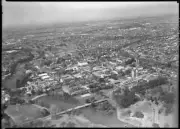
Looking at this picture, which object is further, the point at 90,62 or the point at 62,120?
→ the point at 90,62

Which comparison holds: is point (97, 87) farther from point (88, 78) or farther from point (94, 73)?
point (94, 73)

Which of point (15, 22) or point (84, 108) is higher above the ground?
point (15, 22)

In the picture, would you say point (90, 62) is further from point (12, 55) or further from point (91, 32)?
point (12, 55)

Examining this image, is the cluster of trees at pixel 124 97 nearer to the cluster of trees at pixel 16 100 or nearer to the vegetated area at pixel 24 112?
the vegetated area at pixel 24 112

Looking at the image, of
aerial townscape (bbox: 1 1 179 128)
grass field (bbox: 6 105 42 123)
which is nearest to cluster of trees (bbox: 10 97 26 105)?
aerial townscape (bbox: 1 1 179 128)

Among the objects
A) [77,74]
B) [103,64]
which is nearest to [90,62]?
[103,64]

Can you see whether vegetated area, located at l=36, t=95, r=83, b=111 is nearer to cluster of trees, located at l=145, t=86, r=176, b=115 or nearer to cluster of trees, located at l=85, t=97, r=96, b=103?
cluster of trees, located at l=85, t=97, r=96, b=103

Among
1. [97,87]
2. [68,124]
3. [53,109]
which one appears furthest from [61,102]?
[68,124]
